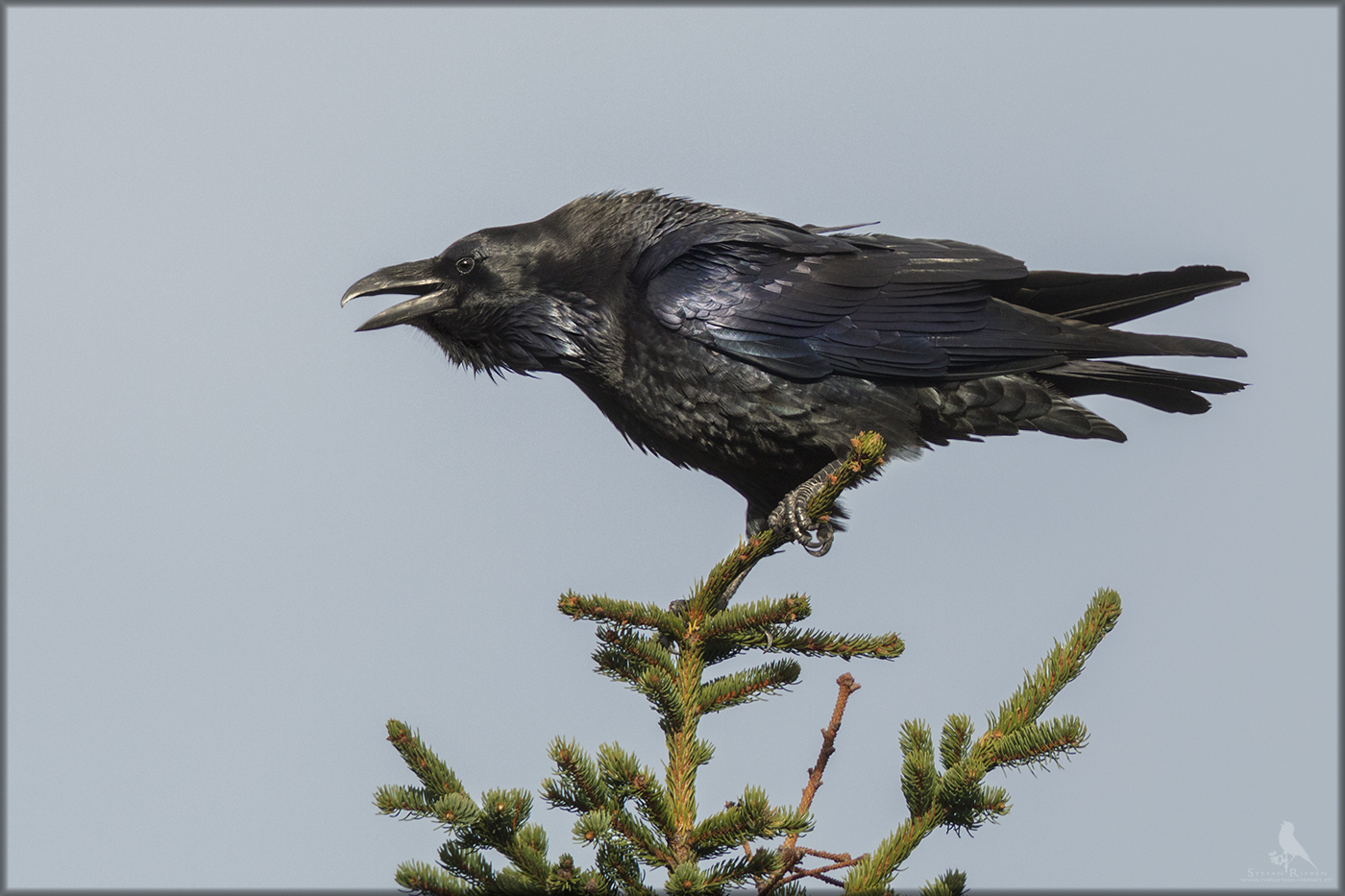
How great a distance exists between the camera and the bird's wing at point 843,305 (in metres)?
4.60

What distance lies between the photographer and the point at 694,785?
3.10 m

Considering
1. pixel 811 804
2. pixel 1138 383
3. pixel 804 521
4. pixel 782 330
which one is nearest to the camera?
pixel 811 804

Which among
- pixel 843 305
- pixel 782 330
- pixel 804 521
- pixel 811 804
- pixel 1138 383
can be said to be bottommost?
pixel 811 804

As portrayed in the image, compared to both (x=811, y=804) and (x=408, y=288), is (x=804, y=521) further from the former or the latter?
(x=408, y=288)

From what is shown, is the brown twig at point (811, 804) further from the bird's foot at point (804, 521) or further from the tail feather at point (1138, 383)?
the tail feather at point (1138, 383)

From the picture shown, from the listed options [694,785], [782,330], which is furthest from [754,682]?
[782,330]

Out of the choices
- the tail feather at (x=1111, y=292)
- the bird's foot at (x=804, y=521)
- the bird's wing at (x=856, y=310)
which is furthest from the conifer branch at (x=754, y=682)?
the tail feather at (x=1111, y=292)

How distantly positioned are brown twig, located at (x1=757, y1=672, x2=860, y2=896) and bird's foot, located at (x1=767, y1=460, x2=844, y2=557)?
965 mm

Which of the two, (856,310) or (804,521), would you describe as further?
(856,310)

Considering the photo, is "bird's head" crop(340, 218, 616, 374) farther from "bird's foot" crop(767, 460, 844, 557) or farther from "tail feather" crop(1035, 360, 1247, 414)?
"tail feather" crop(1035, 360, 1247, 414)

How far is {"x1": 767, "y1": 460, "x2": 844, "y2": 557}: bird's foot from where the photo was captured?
4.18 metres

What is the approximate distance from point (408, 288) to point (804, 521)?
2.00 meters

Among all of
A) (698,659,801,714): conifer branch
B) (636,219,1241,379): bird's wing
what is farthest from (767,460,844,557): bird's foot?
(698,659,801,714): conifer branch

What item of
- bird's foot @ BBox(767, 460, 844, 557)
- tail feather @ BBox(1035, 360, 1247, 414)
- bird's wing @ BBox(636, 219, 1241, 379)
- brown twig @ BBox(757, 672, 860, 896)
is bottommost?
brown twig @ BBox(757, 672, 860, 896)
